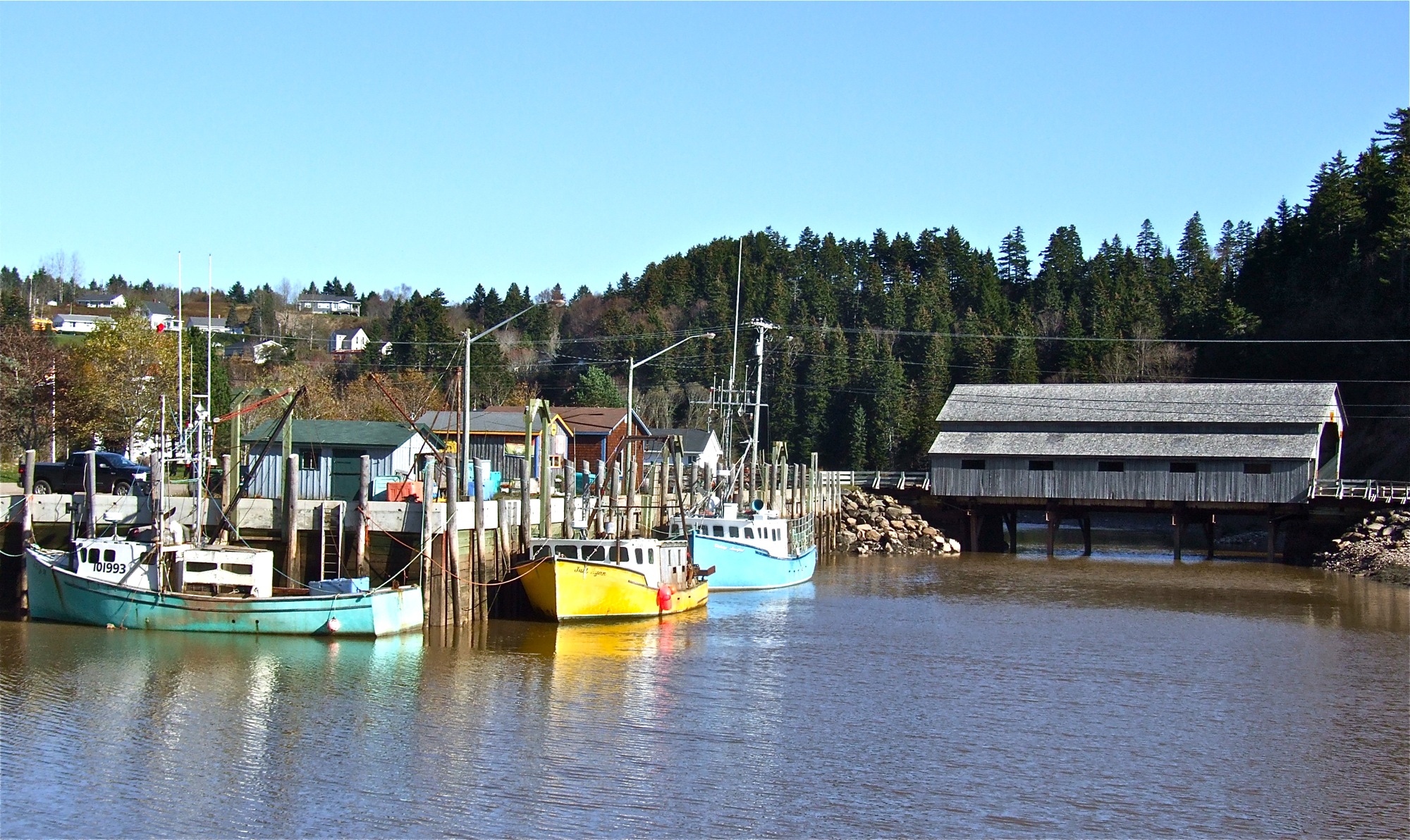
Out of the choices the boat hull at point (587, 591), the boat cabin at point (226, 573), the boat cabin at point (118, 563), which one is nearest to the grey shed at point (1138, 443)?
the boat hull at point (587, 591)

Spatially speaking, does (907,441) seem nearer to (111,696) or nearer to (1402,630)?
(1402,630)

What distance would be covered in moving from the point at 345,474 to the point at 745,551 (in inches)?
643

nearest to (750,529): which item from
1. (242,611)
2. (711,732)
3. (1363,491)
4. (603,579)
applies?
(603,579)

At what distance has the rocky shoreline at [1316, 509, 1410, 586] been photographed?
55.9 meters

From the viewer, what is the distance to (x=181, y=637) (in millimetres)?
31703

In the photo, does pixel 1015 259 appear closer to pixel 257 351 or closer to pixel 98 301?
pixel 257 351

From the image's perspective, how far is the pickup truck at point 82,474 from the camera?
45.7m

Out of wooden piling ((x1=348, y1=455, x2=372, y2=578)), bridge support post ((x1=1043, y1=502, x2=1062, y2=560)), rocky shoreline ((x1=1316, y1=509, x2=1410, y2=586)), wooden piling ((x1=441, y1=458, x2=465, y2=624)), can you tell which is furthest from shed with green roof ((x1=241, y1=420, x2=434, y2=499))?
rocky shoreline ((x1=1316, y1=509, x2=1410, y2=586))

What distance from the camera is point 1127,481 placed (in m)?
68.6

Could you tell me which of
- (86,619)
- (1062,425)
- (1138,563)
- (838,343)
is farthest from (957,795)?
(838,343)

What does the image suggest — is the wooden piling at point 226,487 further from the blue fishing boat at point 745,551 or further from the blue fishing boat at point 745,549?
the blue fishing boat at point 745,551

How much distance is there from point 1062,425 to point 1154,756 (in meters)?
48.4

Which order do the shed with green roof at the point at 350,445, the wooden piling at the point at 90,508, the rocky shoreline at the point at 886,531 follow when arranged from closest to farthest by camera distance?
the wooden piling at the point at 90,508 < the shed with green roof at the point at 350,445 < the rocky shoreline at the point at 886,531

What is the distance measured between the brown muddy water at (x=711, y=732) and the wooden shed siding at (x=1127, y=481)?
27030 mm
